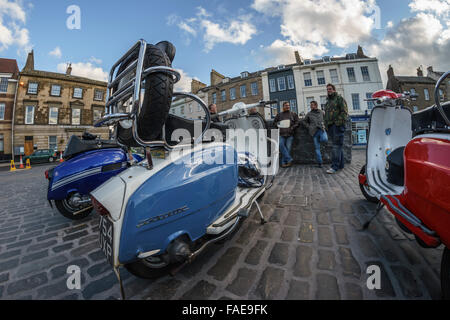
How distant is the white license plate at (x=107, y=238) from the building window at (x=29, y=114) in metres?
29.8

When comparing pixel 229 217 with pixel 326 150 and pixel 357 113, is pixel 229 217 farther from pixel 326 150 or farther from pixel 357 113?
pixel 357 113

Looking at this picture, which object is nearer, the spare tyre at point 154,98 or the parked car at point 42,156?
the spare tyre at point 154,98

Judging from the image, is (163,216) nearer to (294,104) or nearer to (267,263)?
(267,263)

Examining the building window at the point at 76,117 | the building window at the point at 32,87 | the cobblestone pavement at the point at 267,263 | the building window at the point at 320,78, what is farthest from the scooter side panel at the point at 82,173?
the building window at the point at 32,87

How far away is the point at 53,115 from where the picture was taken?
21281 mm

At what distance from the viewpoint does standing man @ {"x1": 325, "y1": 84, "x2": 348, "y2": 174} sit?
4109mm

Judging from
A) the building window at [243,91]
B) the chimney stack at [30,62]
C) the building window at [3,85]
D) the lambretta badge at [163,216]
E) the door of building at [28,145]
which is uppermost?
the chimney stack at [30,62]

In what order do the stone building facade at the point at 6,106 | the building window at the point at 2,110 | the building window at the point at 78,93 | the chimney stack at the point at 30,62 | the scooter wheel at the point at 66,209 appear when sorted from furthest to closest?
the chimney stack at the point at 30,62 → the building window at the point at 78,93 → the building window at the point at 2,110 → the stone building facade at the point at 6,106 → the scooter wheel at the point at 66,209

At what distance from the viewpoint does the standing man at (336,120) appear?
4.11 meters

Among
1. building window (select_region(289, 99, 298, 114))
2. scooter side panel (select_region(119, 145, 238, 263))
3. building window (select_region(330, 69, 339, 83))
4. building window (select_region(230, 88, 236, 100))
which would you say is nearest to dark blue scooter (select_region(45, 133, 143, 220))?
scooter side panel (select_region(119, 145, 238, 263))

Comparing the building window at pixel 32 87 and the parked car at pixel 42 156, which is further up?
the building window at pixel 32 87

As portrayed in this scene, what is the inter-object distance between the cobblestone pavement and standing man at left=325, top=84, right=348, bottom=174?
2349 millimetres

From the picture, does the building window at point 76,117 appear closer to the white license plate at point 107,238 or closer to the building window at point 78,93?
the building window at point 78,93

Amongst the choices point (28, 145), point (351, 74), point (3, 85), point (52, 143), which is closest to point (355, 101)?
point (351, 74)
